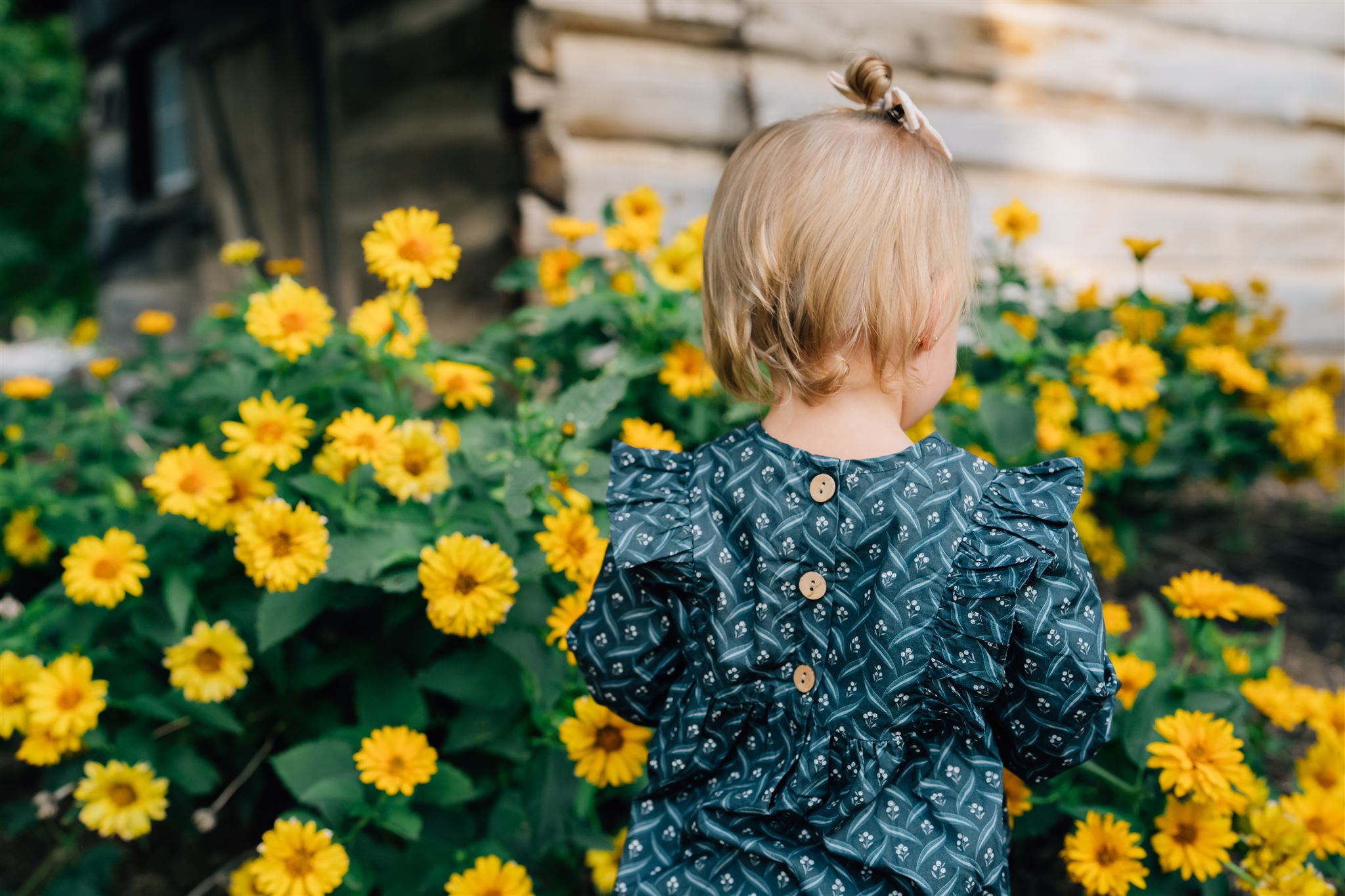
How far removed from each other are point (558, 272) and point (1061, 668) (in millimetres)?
1317

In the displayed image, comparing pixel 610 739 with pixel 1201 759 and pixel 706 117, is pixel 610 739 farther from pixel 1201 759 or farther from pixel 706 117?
pixel 706 117

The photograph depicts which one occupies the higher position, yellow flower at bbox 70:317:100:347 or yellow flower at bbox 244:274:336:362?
yellow flower at bbox 244:274:336:362

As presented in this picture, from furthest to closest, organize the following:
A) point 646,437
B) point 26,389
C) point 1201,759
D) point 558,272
→ 1. point 26,389
2. point 558,272
3. point 646,437
4. point 1201,759

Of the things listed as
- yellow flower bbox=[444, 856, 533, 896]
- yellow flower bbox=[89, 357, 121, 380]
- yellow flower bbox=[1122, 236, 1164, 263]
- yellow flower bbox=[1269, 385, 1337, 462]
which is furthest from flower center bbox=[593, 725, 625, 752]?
yellow flower bbox=[1269, 385, 1337, 462]

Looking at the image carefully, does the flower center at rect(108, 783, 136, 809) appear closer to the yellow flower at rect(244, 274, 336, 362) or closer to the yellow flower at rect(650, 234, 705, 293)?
the yellow flower at rect(244, 274, 336, 362)

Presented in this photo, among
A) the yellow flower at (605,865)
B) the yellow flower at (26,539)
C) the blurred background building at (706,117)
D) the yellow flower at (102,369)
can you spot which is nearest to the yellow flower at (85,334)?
the yellow flower at (102,369)

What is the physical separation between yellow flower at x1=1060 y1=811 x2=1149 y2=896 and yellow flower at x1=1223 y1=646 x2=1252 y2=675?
0.34m

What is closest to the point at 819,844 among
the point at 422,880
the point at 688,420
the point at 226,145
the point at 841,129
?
the point at 422,880

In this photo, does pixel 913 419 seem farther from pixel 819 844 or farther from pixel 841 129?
pixel 819 844

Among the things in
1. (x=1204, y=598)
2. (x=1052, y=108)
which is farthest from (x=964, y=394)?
(x=1052, y=108)

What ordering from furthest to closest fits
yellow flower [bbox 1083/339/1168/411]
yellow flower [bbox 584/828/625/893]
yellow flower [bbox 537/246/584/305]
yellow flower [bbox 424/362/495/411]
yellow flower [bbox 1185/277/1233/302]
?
yellow flower [bbox 1185/277/1233/302], yellow flower [bbox 537/246/584/305], yellow flower [bbox 1083/339/1168/411], yellow flower [bbox 424/362/495/411], yellow flower [bbox 584/828/625/893]

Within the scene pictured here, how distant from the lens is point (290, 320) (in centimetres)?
152

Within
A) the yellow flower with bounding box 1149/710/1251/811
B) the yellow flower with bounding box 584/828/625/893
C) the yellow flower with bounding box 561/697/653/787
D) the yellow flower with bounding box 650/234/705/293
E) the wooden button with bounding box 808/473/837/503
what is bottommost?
the yellow flower with bounding box 584/828/625/893

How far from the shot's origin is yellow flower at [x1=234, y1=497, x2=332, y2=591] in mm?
1294
